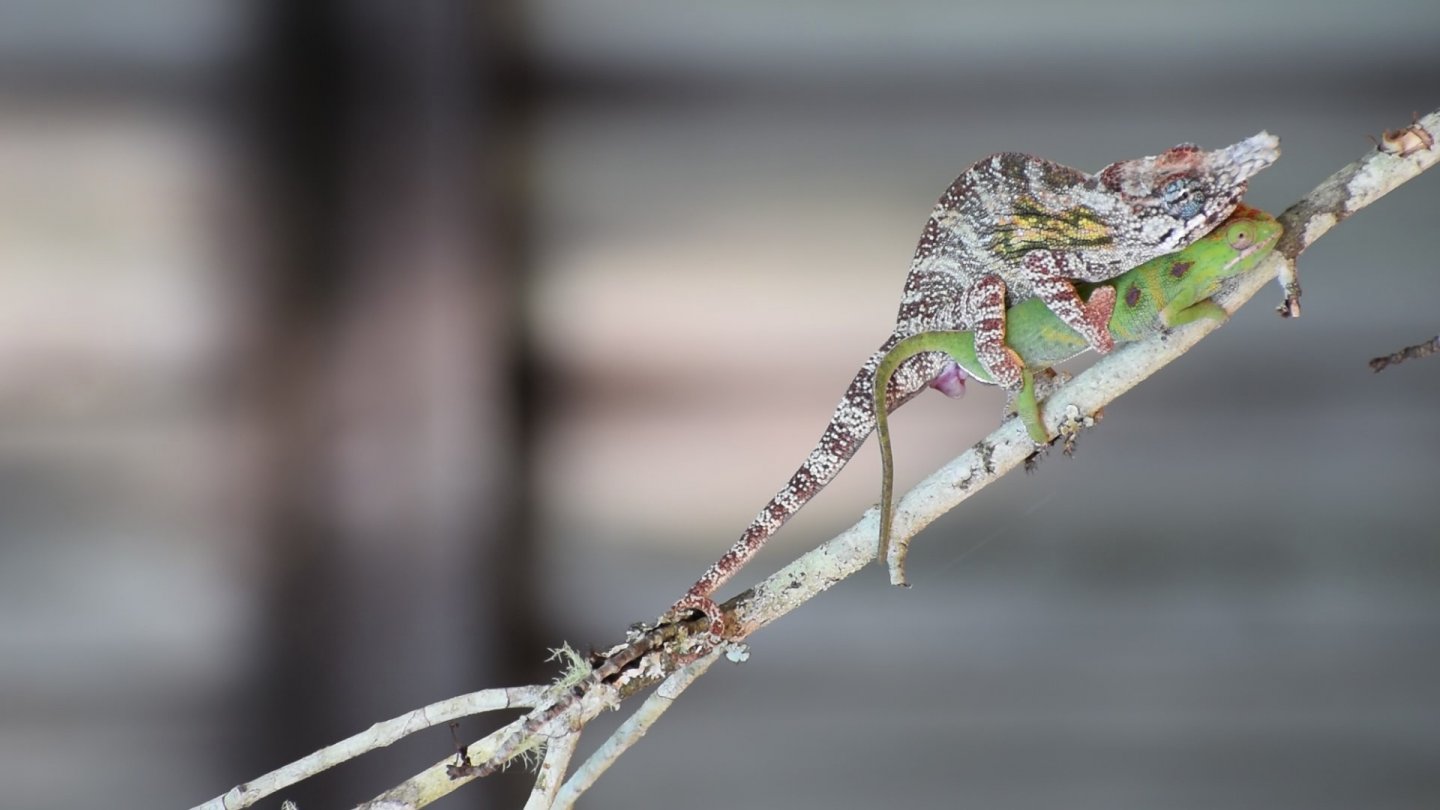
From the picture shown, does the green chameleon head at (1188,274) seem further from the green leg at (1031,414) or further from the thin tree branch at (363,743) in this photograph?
the thin tree branch at (363,743)

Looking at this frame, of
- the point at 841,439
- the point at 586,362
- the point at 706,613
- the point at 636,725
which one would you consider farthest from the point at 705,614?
the point at 586,362

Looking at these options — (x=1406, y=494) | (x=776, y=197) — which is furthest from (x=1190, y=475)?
(x=776, y=197)

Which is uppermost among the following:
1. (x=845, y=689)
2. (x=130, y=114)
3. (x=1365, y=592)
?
(x=130, y=114)

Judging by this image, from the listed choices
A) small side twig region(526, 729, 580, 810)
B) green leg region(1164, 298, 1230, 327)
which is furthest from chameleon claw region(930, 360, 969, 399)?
small side twig region(526, 729, 580, 810)

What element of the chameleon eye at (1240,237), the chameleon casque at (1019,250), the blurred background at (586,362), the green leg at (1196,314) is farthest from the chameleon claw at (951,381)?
the blurred background at (586,362)

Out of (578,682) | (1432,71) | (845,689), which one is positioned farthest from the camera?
(845,689)

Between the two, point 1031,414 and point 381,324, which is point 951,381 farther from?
point 381,324

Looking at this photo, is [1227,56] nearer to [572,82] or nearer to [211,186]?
[572,82]
